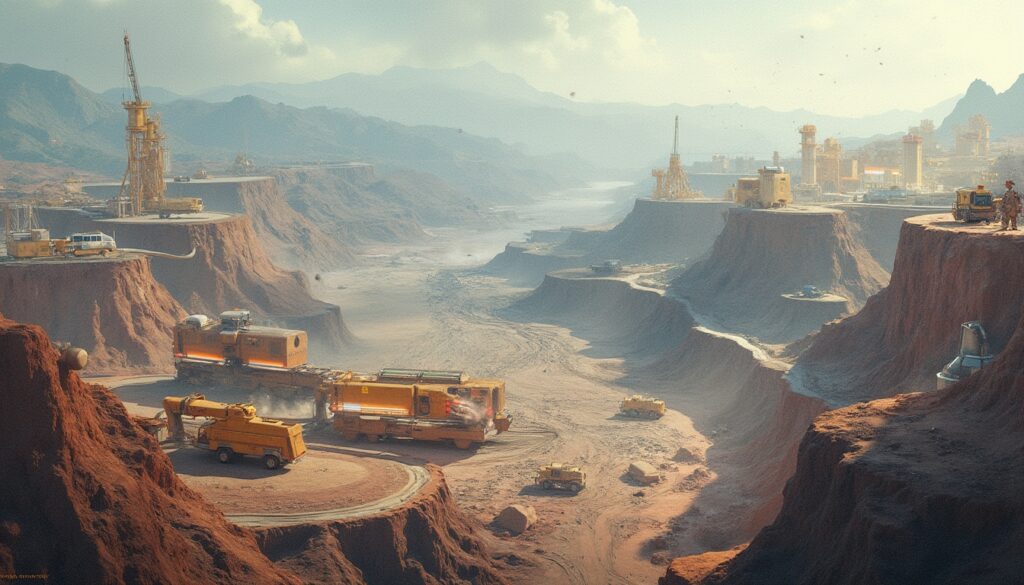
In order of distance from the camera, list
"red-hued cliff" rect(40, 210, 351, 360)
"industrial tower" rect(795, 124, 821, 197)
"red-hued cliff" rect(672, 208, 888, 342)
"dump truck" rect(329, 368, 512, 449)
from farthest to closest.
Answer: "industrial tower" rect(795, 124, 821, 197) < "red-hued cliff" rect(40, 210, 351, 360) < "red-hued cliff" rect(672, 208, 888, 342) < "dump truck" rect(329, 368, 512, 449)

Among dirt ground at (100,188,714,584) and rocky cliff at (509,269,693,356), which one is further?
rocky cliff at (509,269,693,356)

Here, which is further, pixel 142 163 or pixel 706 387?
pixel 142 163

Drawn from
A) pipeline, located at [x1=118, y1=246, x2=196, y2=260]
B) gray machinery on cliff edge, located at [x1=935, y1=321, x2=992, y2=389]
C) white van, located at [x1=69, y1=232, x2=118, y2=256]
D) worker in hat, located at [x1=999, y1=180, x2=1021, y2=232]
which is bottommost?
gray machinery on cliff edge, located at [x1=935, y1=321, x2=992, y2=389]

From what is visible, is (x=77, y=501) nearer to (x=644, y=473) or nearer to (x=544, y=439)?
(x=644, y=473)

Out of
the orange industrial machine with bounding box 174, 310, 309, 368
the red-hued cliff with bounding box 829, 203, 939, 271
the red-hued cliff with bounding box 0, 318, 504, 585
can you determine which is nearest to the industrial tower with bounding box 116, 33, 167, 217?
the orange industrial machine with bounding box 174, 310, 309, 368

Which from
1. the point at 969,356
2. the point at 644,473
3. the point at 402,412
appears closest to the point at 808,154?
the point at 644,473

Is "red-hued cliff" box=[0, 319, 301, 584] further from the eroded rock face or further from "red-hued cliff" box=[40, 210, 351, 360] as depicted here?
"red-hued cliff" box=[40, 210, 351, 360]

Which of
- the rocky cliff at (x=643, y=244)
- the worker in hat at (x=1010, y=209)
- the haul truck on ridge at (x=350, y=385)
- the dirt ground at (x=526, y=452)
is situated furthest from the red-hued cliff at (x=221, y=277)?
the worker in hat at (x=1010, y=209)
